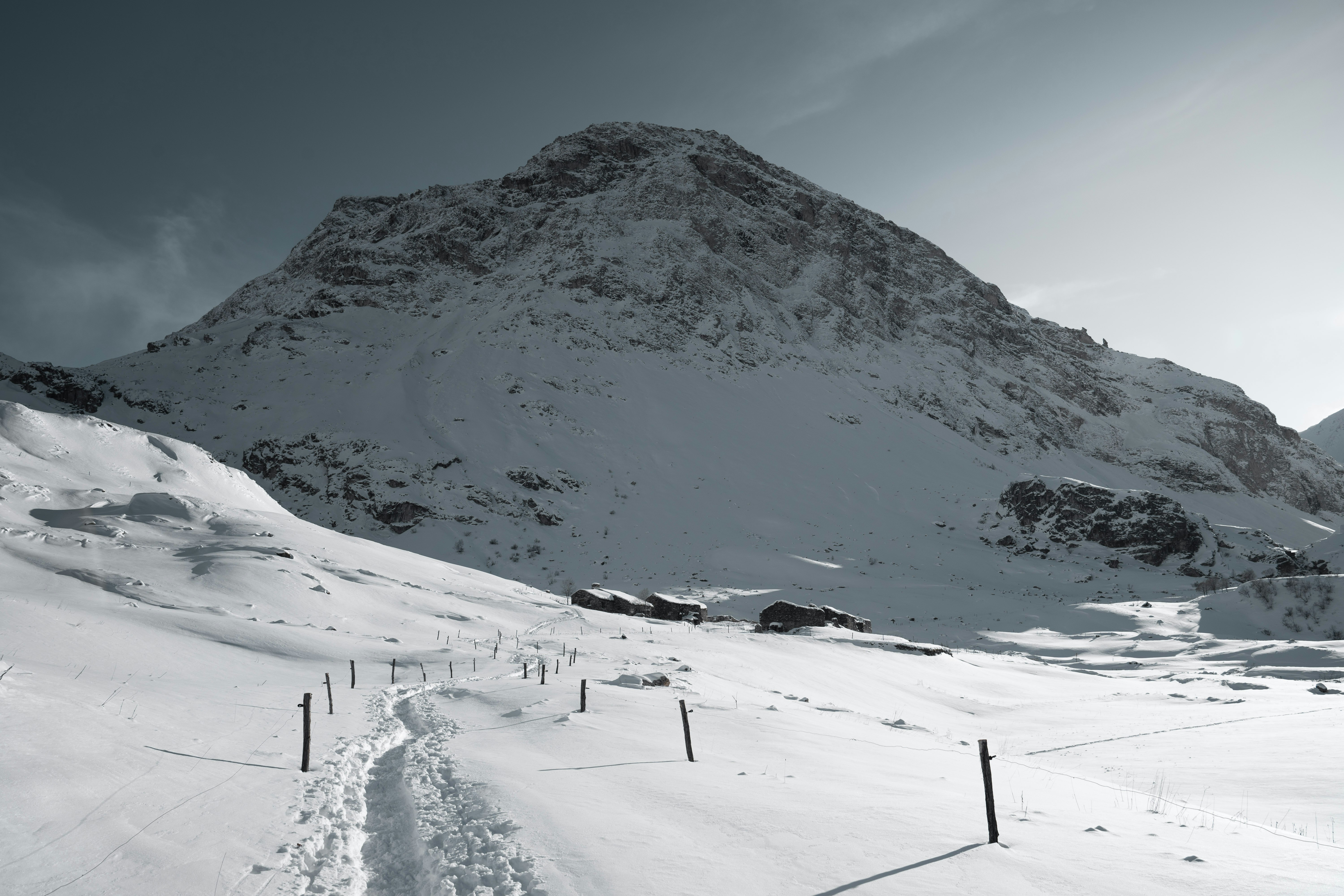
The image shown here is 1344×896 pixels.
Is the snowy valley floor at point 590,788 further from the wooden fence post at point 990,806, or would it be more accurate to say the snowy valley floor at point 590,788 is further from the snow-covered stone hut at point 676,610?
the snow-covered stone hut at point 676,610

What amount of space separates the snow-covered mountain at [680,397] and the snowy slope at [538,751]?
→ 20390 millimetres

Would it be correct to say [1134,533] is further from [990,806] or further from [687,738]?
[990,806]

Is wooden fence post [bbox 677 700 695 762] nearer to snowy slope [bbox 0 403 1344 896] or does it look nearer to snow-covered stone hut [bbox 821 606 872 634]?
snowy slope [bbox 0 403 1344 896]

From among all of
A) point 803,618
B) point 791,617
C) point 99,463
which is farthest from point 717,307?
point 99,463

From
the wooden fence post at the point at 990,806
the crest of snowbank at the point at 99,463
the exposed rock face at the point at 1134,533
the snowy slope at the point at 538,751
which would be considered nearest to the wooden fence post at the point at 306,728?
the snowy slope at the point at 538,751

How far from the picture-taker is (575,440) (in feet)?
201

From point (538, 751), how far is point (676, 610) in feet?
86.8

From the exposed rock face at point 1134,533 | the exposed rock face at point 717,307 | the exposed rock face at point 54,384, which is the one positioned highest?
the exposed rock face at point 717,307

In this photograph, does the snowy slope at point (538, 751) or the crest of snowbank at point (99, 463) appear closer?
the snowy slope at point (538, 751)

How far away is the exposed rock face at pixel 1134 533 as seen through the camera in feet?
162

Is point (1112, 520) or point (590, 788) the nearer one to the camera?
point (590, 788)

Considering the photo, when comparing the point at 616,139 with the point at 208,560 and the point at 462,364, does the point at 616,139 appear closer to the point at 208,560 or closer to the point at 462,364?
the point at 462,364

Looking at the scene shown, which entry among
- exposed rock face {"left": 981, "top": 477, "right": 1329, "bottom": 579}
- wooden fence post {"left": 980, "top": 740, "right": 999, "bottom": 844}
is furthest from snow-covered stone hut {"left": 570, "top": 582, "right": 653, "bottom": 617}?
exposed rock face {"left": 981, "top": 477, "right": 1329, "bottom": 579}

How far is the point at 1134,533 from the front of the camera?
167ft
